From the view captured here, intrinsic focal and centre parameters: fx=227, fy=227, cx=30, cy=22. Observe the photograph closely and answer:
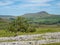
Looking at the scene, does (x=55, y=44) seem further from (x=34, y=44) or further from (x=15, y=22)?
(x=15, y=22)

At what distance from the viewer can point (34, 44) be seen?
40.5 meters

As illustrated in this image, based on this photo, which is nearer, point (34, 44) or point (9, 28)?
point (34, 44)

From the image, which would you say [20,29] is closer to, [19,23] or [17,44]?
[19,23]

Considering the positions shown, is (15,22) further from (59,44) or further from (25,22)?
(59,44)

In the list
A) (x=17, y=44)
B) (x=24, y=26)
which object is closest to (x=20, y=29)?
(x=24, y=26)

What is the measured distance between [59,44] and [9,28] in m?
43.3

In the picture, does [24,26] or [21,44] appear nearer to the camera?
[21,44]

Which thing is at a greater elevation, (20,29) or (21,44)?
(21,44)

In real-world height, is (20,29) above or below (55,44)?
below

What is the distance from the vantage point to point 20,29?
8238 cm

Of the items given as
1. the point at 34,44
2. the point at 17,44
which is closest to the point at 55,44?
the point at 34,44

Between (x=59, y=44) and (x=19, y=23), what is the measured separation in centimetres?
4447

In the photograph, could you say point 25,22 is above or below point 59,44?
below

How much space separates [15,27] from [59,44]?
142 feet
